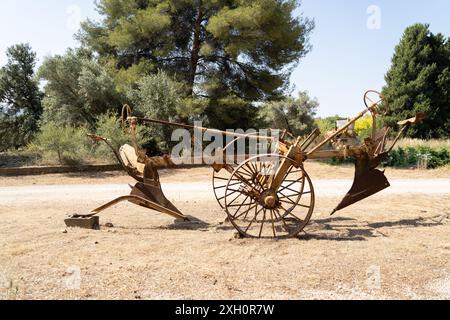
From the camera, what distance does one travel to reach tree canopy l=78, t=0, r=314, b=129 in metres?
17.9

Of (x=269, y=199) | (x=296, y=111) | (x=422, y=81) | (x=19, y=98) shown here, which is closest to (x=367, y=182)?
(x=269, y=199)

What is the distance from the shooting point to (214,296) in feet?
11.5

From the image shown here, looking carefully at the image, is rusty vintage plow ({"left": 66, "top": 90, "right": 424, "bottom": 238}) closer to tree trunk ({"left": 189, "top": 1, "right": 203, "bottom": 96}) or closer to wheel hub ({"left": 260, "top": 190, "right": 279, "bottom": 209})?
wheel hub ({"left": 260, "top": 190, "right": 279, "bottom": 209})

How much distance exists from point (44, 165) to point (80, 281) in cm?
1233

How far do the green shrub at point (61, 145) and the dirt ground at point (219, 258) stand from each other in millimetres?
7468

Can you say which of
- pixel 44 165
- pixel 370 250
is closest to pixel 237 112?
pixel 44 165

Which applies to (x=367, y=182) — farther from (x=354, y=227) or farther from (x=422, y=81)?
(x=422, y=81)

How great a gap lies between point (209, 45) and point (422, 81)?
54.8ft

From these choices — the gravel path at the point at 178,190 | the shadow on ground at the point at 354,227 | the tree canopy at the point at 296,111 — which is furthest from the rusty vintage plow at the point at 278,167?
the tree canopy at the point at 296,111

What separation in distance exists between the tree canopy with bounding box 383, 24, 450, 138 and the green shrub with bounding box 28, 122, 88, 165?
21080mm

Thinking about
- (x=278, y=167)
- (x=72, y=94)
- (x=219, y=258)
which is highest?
(x=72, y=94)

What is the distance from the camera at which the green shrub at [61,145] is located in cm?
1459

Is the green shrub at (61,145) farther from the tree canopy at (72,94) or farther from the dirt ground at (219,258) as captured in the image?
the dirt ground at (219,258)

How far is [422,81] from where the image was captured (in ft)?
89.9
